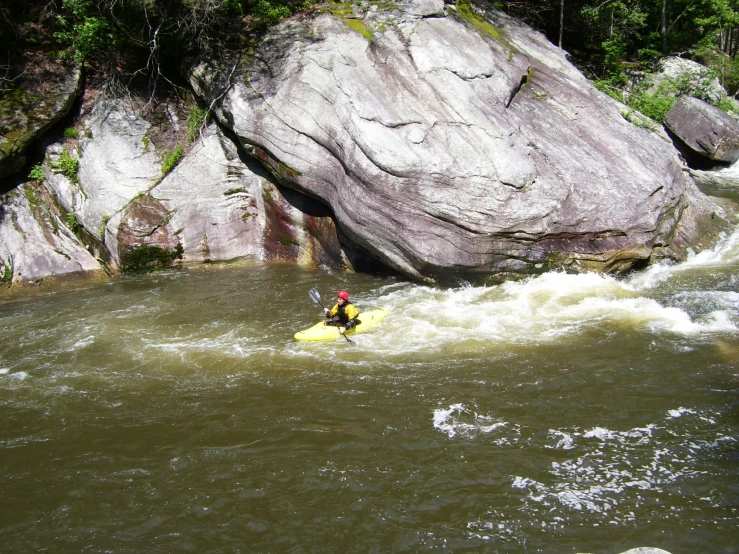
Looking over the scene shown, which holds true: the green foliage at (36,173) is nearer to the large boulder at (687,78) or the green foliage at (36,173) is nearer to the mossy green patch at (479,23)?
the mossy green patch at (479,23)

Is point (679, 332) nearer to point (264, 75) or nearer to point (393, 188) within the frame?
point (393, 188)

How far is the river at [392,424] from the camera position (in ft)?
15.7

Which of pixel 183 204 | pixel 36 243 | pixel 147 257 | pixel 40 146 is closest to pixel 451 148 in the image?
pixel 183 204

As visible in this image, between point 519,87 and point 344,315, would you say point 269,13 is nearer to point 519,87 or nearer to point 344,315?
point 519,87

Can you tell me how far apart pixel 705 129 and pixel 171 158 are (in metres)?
13.6

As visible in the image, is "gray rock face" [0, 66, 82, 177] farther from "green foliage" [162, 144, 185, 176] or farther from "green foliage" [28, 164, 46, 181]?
"green foliage" [162, 144, 185, 176]

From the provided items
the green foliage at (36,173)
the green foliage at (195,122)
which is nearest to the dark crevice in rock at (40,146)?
the green foliage at (36,173)

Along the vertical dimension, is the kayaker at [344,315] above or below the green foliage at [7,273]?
below

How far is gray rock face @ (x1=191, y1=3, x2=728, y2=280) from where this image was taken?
952 centimetres

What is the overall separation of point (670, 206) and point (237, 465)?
8.81m

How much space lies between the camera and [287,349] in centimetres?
803

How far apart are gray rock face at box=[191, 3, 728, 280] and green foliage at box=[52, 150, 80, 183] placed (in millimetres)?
3121

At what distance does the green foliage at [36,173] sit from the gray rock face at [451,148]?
12.5 ft

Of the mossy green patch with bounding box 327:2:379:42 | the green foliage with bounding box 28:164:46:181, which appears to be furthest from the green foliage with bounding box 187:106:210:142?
the mossy green patch with bounding box 327:2:379:42
